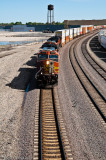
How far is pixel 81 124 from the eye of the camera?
39.3ft

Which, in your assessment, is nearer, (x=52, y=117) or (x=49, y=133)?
(x=49, y=133)

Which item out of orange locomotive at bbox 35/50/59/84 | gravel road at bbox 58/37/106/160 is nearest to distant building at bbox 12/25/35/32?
orange locomotive at bbox 35/50/59/84

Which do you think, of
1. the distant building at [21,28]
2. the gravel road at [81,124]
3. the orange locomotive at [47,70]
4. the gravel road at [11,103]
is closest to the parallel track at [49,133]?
the gravel road at [81,124]

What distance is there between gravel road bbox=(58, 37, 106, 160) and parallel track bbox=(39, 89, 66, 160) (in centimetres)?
→ 64

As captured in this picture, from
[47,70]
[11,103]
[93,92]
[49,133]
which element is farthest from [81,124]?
[47,70]

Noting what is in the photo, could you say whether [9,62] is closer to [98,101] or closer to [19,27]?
[98,101]

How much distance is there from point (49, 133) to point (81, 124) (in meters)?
2.14

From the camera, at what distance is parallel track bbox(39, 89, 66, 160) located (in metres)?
9.40

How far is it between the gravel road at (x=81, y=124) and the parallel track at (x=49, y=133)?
25.4 inches

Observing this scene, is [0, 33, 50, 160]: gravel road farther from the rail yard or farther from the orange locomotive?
the orange locomotive

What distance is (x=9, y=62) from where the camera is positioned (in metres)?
29.6

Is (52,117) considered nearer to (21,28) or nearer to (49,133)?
(49,133)

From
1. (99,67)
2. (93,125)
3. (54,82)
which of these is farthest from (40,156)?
(99,67)

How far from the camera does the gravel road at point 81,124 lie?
9602 mm
